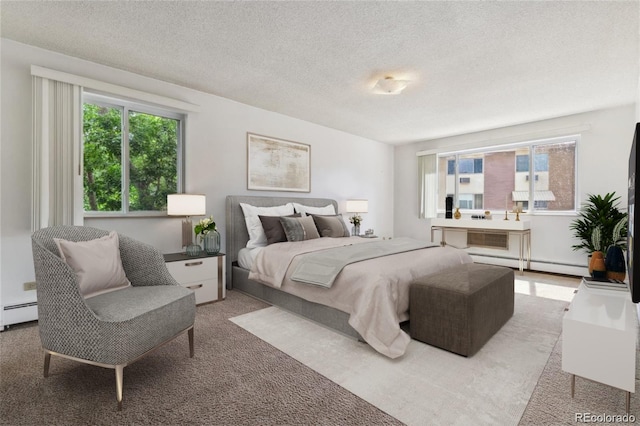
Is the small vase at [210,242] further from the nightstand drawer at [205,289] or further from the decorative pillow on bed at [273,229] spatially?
the decorative pillow on bed at [273,229]

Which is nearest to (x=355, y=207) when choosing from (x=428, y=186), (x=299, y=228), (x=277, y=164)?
(x=277, y=164)

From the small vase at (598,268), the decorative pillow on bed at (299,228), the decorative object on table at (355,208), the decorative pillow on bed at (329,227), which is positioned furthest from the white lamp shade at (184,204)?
the small vase at (598,268)

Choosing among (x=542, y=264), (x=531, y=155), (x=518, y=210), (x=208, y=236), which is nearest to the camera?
(x=208, y=236)

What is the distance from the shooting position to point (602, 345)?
60.3 inches

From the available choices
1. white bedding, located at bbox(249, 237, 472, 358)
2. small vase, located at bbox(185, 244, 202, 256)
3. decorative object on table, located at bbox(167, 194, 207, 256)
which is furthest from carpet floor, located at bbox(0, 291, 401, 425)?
decorative object on table, located at bbox(167, 194, 207, 256)

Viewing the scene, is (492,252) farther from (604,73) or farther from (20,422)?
(20,422)

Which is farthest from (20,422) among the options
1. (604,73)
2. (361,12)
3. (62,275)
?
(604,73)

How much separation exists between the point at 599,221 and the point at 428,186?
2.84 m

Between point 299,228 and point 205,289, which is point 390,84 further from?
point 205,289

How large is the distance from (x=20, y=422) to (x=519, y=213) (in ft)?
20.5

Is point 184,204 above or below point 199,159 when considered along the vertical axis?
below

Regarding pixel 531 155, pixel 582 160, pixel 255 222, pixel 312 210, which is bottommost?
pixel 255 222

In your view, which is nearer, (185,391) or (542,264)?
(185,391)

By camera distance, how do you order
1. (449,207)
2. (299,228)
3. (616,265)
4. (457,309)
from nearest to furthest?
1. (457,309)
2. (616,265)
3. (299,228)
4. (449,207)
